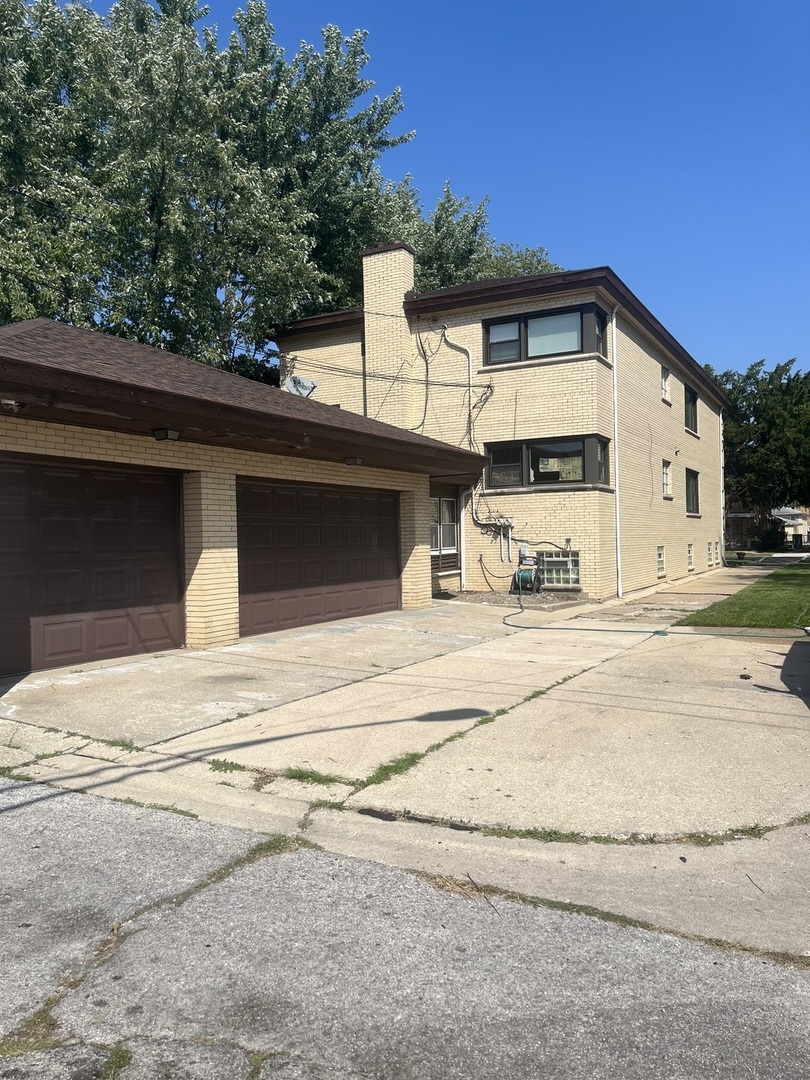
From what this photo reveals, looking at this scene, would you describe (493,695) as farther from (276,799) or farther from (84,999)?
(84,999)

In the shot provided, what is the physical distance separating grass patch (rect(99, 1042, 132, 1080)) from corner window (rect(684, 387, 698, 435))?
89.2 ft

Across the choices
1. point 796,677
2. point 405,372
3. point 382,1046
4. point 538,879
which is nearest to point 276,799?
point 538,879

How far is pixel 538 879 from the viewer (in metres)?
3.94

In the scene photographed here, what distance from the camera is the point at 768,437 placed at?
4609 cm

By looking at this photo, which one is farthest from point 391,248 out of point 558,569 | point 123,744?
point 123,744

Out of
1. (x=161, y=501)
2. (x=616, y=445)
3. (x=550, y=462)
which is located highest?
(x=616, y=445)

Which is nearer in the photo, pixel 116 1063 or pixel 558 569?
pixel 116 1063

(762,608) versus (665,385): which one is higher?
(665,385)

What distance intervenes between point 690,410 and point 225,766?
85.6 ft

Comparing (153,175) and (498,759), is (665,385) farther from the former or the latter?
(498,759)

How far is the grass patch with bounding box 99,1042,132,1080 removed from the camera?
246 centimetres

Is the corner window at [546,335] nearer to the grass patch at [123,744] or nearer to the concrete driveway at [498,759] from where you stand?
the concrete driveway at [498,759]

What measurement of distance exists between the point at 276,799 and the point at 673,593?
16.9 meters

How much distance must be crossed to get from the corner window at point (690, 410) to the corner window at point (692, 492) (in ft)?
5.28
